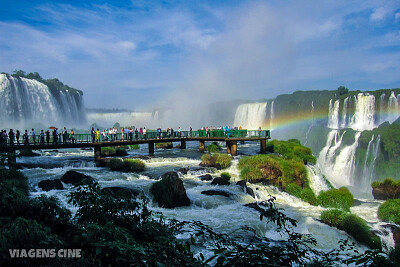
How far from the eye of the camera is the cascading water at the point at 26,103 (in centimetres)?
4850

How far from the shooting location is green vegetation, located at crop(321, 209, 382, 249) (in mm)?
10461

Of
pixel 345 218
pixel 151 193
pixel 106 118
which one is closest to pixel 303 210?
pixel 345 218

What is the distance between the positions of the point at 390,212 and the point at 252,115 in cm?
5213

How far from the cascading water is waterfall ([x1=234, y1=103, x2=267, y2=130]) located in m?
41.6

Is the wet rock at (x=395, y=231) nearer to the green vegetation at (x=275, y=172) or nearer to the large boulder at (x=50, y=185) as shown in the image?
the green vegetation at (x=275, y=172)

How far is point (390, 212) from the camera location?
1360cm

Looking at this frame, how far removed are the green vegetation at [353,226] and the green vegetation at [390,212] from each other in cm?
292

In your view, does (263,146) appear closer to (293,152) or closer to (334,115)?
(293,152)

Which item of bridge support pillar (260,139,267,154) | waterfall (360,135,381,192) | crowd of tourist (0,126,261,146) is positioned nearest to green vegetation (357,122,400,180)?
waterfall (360,135,381,192)

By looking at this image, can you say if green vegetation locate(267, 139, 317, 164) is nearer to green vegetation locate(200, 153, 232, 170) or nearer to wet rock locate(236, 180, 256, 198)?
green vegetation locate(200, 153, 232, 170)

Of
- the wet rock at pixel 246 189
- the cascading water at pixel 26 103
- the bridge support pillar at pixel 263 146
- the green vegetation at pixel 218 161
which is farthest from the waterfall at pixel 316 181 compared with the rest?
the cascading water at pixel 26 103

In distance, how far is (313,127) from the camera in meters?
59.9

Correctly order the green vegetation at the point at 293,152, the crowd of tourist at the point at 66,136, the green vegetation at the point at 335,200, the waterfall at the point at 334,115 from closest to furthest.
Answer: the green vegetation at the point at 335,200, the crowd of tourist at the point at 66,136, the green vegetation at the point at 293,152, the waterfall at the point at 334,115

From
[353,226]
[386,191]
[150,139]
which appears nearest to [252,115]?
[150,139]
